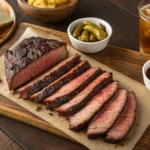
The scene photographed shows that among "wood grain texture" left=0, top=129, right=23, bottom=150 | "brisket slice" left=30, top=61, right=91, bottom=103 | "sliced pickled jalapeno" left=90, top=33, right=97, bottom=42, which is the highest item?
"sliced pickled jalapeno" left=90, top=33, right=97, bottom=42

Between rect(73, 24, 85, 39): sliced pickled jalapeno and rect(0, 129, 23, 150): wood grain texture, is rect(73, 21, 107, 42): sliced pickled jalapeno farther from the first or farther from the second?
rect(0, 129, 23, 150): wood grain texture

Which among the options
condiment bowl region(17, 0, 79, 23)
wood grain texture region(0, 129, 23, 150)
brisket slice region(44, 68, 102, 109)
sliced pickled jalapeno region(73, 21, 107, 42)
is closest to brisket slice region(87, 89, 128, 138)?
brisket slice region(44, 68, 102, 109)

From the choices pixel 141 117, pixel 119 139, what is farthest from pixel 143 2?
pixel 119 139

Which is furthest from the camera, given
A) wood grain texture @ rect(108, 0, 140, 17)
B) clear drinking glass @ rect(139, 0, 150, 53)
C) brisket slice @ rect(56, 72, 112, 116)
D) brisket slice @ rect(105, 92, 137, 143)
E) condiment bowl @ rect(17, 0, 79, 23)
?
wood grain texture @ rect(108, 0, 140, 17)

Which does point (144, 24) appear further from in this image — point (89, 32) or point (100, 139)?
point (100, 139)

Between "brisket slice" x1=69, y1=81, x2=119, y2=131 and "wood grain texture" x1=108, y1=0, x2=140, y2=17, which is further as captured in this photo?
"wood grain texture" x1=108, y1=0, x2=140, y2=17

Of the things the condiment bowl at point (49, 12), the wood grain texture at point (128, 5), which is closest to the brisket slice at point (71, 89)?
the condiment bowl at point (49, 12)

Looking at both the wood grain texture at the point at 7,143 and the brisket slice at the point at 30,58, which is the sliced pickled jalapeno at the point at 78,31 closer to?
the brisket slice at the point at 30,58

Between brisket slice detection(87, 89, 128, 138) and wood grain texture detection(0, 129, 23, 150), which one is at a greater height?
brisket slice detection(87, 89, 128, 138)
